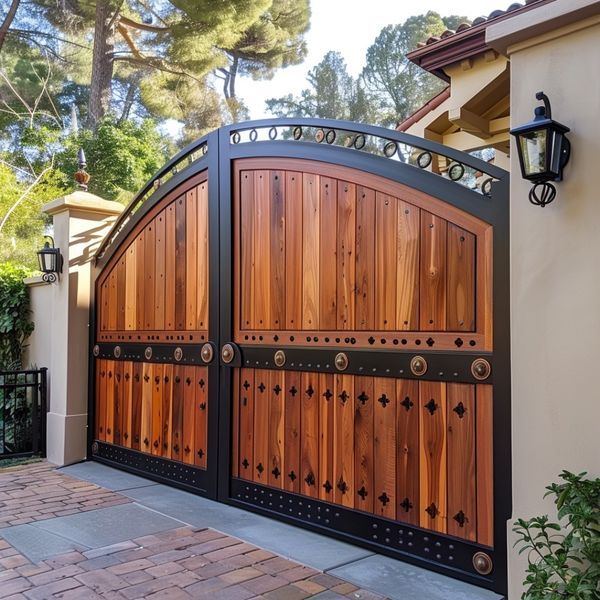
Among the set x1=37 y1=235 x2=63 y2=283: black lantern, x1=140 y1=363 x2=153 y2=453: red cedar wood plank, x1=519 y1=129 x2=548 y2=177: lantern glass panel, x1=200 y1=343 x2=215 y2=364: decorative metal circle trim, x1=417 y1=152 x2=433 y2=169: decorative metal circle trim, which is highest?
x1=417 y1=152 x2=433 y2=169: decorative metal circle trim

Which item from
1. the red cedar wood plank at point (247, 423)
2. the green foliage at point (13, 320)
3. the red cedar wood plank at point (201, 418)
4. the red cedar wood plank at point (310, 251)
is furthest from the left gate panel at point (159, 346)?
the green foliage at point (13, 320)

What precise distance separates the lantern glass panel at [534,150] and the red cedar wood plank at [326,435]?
1.82 m

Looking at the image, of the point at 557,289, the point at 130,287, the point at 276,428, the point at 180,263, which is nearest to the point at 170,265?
the point at 180,263

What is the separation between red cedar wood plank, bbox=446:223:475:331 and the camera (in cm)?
313

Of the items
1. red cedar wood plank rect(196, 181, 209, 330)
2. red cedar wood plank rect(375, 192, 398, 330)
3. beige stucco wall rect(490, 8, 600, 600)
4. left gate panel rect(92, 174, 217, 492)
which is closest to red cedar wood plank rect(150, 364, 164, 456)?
left gate panel rect(92, 174, 217, 492)

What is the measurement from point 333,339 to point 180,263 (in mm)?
1857

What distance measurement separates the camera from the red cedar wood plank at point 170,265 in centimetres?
519

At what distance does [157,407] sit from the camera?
209 inches

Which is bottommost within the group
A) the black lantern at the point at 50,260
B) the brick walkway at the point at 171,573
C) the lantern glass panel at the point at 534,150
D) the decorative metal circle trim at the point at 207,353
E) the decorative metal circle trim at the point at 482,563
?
the brick walkway at the point at 171,573

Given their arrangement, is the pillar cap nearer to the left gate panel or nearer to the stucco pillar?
the stucco pillar

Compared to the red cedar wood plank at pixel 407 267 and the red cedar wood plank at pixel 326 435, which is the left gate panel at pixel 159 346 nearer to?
the red cedar wood plank at pixel 326 435

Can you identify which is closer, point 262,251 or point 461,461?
point 461,461

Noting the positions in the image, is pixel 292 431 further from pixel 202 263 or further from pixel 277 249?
pixel 202 263

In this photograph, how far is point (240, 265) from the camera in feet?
14.9
